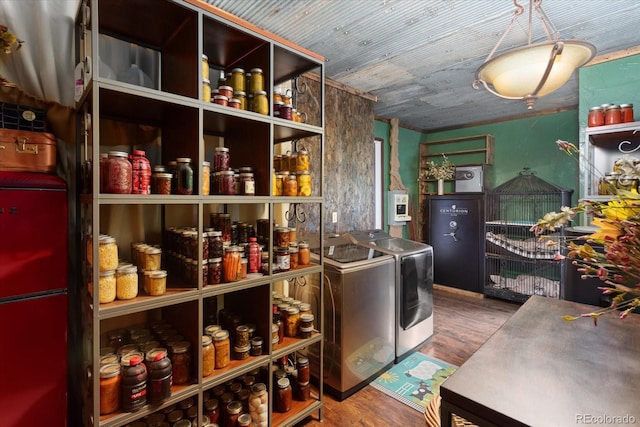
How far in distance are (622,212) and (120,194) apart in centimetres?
154

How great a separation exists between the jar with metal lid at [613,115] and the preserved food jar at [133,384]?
339 centimetres

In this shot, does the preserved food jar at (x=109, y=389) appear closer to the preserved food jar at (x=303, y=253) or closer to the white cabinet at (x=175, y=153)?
the white cabinet at (x=175, y=153)

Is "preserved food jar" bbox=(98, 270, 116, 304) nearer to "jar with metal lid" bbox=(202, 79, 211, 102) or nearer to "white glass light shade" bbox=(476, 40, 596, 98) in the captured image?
"jar with metal lid" bbox=(202, 79, 211, 102)

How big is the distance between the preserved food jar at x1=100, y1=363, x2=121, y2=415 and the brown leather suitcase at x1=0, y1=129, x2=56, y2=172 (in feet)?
3.17

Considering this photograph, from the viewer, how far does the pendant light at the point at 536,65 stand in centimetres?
115

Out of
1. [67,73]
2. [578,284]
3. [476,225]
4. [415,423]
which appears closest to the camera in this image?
[67,73]

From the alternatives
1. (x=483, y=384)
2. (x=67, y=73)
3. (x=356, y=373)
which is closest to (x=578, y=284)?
(x=356, y=373)

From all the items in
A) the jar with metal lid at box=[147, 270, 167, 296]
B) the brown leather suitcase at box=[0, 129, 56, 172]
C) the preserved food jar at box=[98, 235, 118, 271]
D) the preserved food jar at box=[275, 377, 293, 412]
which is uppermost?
the brown leather suitcase at box=[0, 129, 56, 172]

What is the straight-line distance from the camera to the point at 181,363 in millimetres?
1433

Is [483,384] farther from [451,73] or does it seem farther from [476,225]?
[476,225]

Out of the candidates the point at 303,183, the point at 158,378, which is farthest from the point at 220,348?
the point at 303,183

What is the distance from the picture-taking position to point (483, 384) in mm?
883

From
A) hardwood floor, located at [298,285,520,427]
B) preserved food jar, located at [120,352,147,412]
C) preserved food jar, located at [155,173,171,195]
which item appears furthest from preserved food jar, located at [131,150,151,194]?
hardwood floor, located at [298,285,520,427]

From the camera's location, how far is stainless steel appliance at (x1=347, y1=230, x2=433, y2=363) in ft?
8.53
